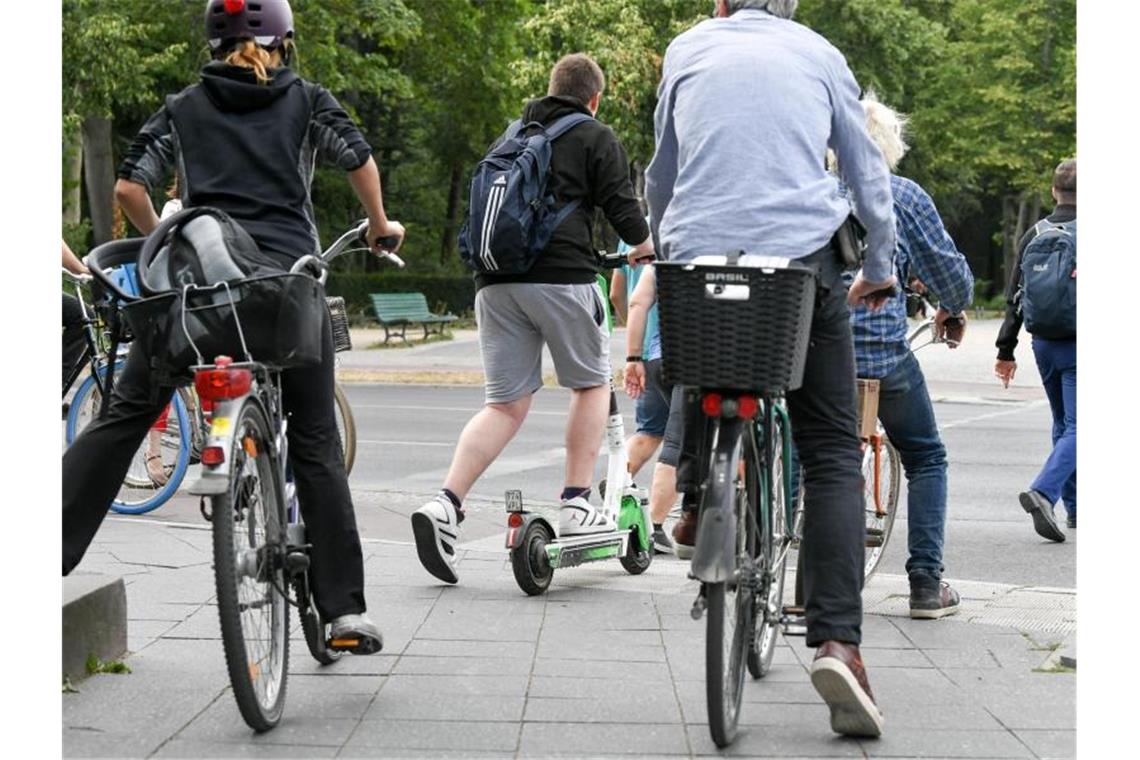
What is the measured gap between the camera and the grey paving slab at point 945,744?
14.2ft

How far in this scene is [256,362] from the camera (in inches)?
177

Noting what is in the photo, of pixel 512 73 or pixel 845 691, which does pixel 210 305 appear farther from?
pixel 512 73

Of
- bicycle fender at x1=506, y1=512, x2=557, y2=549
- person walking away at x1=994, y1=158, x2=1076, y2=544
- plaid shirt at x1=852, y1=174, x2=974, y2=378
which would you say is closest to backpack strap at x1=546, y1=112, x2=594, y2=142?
plaid shirt at x1=852, y1=174, x2=974, y2=378

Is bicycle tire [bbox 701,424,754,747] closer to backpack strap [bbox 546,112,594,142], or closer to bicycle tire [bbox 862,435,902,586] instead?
bicycle tire [bbox 862,435,902,586]

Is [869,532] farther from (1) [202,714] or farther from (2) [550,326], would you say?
(1) [202,714]

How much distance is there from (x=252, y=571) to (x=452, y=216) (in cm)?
4894

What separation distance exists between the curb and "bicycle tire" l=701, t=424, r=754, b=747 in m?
1.75

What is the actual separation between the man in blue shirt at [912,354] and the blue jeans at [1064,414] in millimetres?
2614

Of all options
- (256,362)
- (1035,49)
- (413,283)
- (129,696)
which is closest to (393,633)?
(129,696)

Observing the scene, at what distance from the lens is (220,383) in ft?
14.0

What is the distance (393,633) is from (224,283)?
183 cm

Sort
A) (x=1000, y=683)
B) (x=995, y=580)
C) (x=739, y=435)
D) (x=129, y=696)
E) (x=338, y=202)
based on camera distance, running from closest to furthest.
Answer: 1. (x=739, y=435)
2. (x=129, y=696)
3. (x=1000, y=683)
4. (x=995, y=580)
5. (x=338, y=202)

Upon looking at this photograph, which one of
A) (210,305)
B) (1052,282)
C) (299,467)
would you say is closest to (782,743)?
(299,467)

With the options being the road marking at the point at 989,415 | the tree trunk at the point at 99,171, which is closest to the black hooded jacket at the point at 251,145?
the road marking at the point at 989,415
